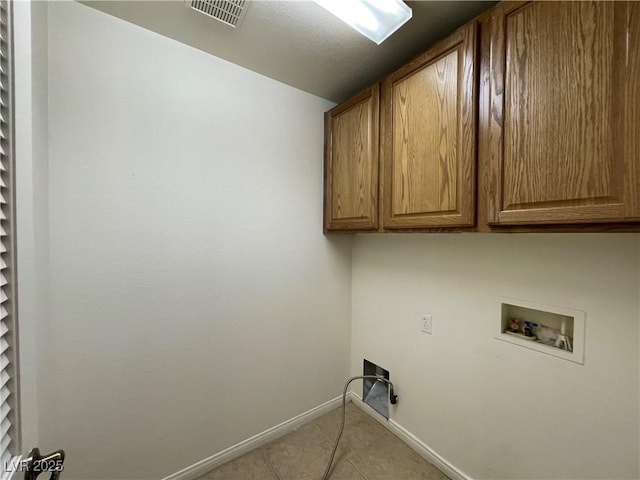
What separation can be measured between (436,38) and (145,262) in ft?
6.28

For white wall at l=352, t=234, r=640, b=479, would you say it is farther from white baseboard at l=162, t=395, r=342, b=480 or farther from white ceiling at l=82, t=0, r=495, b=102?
white ceiling at l=82, t=0, r=495, b=102

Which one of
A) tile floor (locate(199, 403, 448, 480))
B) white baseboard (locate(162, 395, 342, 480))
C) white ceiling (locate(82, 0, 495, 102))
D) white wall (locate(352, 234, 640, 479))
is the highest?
white ceiling (locate(82, 0, 495, 102))

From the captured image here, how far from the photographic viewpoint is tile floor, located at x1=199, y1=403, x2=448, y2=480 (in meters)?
1.46

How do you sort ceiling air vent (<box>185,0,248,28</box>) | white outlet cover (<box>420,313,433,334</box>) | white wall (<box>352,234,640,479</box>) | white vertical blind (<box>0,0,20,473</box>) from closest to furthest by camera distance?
white vertical blind (<box>0,0,20,473</box>)
white wall (<box>352,234,640,479</box>)
ceiling air vent (<box>185,0,248,28</box>)
white outlet cover (<box>420,313,433,334</box>)

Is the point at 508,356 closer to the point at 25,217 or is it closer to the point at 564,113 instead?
the point at 564,113

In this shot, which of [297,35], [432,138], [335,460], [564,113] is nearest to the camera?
[564,113]

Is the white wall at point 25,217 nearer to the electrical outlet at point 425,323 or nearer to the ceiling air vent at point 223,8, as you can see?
the ceiling air vent at point 223,8

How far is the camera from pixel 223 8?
1.15 meters

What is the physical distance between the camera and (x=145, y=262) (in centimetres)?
130

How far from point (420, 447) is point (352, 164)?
1857 mm

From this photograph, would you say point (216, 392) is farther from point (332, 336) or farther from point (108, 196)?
point (108, 196)

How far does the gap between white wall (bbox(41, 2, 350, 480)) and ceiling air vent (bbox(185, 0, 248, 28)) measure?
292mm

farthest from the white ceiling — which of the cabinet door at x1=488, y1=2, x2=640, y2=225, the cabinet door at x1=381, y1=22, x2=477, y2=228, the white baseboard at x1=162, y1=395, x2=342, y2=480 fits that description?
the white baseboard at x1=162, y1=395, x2=342, y2=480

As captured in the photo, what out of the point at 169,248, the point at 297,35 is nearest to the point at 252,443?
the point at 169,248
